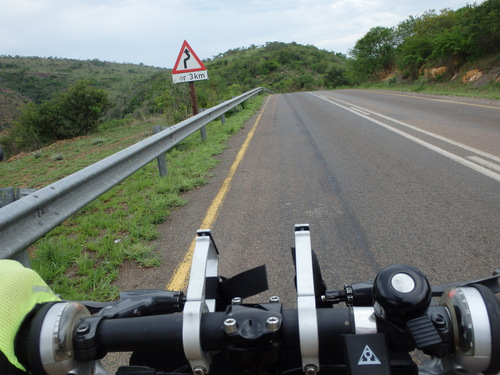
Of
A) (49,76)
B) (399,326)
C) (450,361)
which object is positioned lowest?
(450,361)

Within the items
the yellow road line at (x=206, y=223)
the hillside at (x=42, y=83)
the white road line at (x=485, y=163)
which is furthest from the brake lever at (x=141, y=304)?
the hillside at (x=42, y=83)

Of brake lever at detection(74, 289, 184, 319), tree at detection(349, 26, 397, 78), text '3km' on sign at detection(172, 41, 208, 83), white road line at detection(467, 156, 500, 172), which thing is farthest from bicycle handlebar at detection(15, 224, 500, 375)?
tree at detection(349, 26, 397, 78)

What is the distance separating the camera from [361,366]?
0.82 metres

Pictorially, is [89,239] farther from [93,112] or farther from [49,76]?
[49,76]

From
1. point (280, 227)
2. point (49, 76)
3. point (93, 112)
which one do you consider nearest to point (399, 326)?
point (280, 227)

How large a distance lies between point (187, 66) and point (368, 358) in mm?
10454

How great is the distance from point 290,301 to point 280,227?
4.60 ft

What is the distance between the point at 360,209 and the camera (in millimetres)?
4355

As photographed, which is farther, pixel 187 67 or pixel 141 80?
pixel 141 80

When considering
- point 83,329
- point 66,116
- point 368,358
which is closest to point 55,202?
point 83,329

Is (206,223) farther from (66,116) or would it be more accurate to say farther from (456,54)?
(456,54)

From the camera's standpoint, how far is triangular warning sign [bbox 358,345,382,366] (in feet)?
2.69

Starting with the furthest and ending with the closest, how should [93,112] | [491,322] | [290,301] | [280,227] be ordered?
[93,112] < [280,227] < [290,301] < [491,322]

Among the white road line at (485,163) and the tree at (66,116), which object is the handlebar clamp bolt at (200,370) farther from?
the tree at (66,116)
